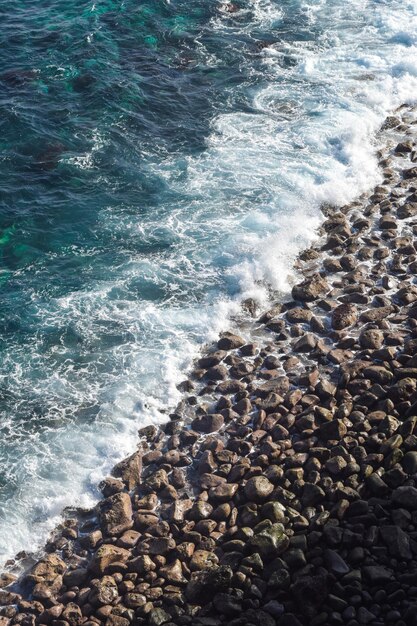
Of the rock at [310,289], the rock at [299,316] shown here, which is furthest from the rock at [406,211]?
the rock at [299,316]

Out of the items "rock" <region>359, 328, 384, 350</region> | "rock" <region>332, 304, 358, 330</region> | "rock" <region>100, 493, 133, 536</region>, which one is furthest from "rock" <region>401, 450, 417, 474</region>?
"rock" <region>100, 493, 133, 536</region>

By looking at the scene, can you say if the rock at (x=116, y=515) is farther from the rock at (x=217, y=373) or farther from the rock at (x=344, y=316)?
the rock at (x=344, y=316)

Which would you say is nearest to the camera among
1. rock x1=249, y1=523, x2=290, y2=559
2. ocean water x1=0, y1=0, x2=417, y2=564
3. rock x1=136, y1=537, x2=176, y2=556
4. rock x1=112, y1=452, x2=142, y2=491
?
rock x1=249, y1=523, x2=290, y2=559

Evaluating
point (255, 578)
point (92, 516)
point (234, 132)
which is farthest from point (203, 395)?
point (234, 132)

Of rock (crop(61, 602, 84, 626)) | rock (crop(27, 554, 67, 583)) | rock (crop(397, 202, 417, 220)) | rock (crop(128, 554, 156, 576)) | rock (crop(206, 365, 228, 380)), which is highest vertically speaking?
rock (crop(397, 202, 417, 220))

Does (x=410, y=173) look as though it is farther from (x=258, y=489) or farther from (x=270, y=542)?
(x=270, y=542)

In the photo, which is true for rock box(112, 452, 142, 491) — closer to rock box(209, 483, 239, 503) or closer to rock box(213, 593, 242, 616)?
rock box(209, 483, 239, 503)

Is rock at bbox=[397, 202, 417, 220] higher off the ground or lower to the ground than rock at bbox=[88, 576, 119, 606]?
higher
